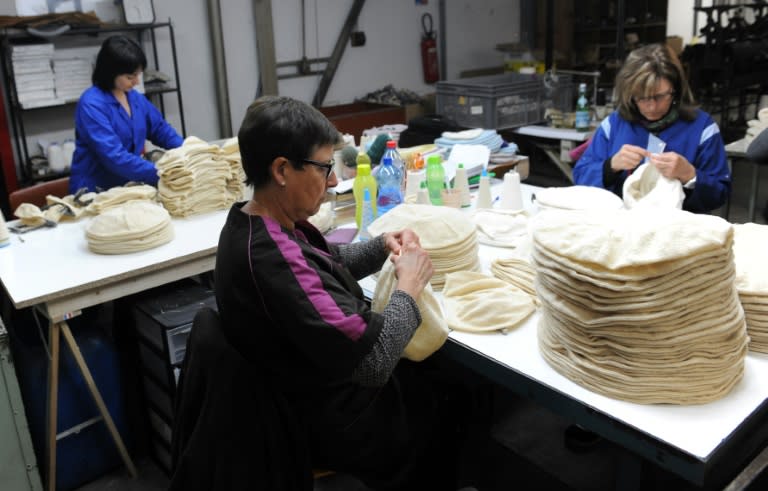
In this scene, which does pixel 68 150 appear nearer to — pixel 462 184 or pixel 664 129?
pixel 462 184

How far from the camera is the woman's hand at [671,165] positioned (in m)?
2.31

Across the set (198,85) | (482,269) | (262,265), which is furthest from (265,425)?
(198,85)

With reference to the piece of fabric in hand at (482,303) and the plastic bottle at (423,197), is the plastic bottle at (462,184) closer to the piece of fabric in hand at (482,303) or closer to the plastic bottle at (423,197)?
the plastic bottle at (423,197)

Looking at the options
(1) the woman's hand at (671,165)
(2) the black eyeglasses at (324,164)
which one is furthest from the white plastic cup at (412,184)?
(2) the black eyeglasses at (324,164)

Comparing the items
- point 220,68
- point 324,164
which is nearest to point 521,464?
point 324,164

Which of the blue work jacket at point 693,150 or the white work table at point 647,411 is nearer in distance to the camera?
the white work table at point 647,411

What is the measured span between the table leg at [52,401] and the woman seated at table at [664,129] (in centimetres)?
223

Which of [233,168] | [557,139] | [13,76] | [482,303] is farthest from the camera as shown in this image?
[557,139]

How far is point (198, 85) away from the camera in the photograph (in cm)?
563

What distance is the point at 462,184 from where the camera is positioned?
268cm

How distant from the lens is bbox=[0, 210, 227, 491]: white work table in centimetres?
218

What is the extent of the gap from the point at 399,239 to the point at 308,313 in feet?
1.90

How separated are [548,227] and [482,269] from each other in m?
0.63

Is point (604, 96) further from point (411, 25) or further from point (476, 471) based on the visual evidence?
point (476, 471)
